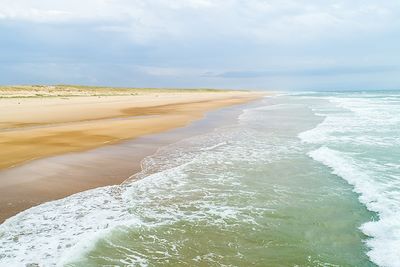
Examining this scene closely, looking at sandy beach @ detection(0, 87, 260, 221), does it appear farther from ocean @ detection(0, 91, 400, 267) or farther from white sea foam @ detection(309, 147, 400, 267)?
white sea foam @ detection(309, 147, 400, 267)

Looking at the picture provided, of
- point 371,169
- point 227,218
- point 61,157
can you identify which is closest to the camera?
point 227,218

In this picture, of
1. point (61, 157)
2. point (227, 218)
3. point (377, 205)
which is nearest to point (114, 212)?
point (227, 218)

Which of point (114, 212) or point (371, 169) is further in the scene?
point (371, 169)

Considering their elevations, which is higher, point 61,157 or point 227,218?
point 61,157

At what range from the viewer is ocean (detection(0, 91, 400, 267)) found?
575cm

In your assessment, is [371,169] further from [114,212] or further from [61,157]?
[61,157]

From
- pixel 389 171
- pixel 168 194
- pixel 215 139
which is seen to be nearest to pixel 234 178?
pixel 168 194

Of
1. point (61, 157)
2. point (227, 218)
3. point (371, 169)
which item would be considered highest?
point (61, 157)

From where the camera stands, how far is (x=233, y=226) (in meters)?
6.96

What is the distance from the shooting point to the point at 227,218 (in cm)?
738

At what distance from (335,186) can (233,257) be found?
500 cm

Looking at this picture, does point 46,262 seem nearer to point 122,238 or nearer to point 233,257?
point 122,238

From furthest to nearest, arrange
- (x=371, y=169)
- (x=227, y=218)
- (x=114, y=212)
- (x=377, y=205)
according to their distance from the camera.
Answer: (x=371, y=169) < (x=377, y=205) < (x=114, y=212) < (x=227, y=218)

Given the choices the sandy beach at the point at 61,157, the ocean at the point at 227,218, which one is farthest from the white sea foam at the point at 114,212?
the sandy beach at the point at 61,157
